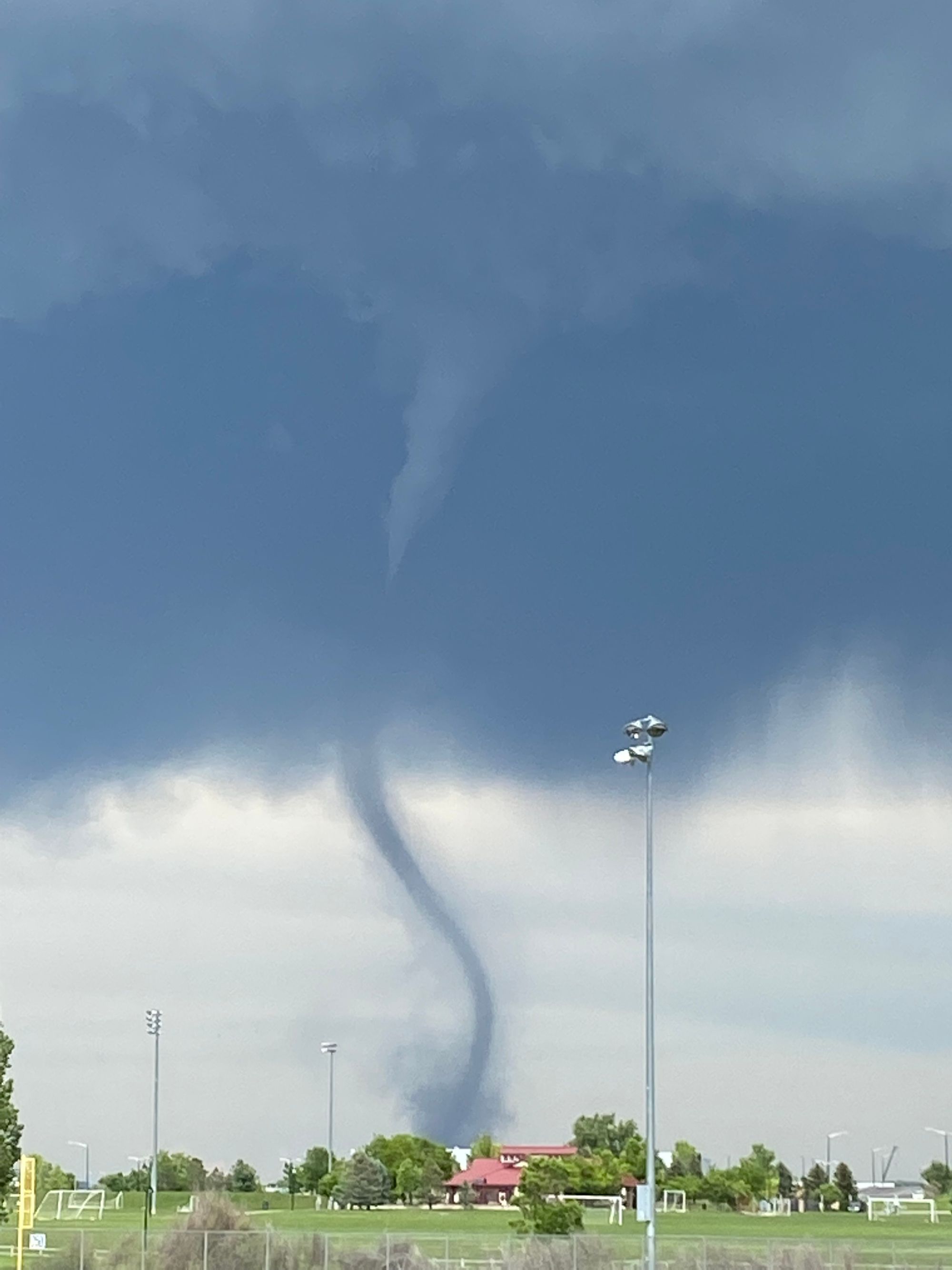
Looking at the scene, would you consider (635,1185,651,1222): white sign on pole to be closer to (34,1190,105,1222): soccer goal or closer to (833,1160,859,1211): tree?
(34,1190,105,1222): soccer goal

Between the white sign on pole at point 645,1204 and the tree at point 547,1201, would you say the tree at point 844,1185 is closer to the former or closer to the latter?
the tree at point 547,1201

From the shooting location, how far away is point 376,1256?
51.7m

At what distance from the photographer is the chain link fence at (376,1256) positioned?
165ft

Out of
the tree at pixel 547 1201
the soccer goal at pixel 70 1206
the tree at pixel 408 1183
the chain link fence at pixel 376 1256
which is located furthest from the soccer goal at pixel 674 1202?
the chain link fence at pixel 376 1256

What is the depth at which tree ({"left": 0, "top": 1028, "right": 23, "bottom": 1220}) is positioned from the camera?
49062mm

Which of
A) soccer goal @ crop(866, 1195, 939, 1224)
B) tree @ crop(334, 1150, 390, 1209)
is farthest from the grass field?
tree @ crop(334, 1150, 390, 1209)

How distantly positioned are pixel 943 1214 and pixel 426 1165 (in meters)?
50.5

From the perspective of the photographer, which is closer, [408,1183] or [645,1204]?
[645,1204]

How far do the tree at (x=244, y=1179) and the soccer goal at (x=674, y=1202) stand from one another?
4590 cm

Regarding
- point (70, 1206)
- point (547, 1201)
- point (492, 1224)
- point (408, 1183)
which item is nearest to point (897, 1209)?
point (408, 1183)

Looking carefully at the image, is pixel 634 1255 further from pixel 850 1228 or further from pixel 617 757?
pixel 850 1228

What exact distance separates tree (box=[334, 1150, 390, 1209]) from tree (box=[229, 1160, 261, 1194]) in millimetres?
29442

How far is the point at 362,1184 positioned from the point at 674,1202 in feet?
107

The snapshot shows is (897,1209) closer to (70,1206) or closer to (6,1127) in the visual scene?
(70,1206)
